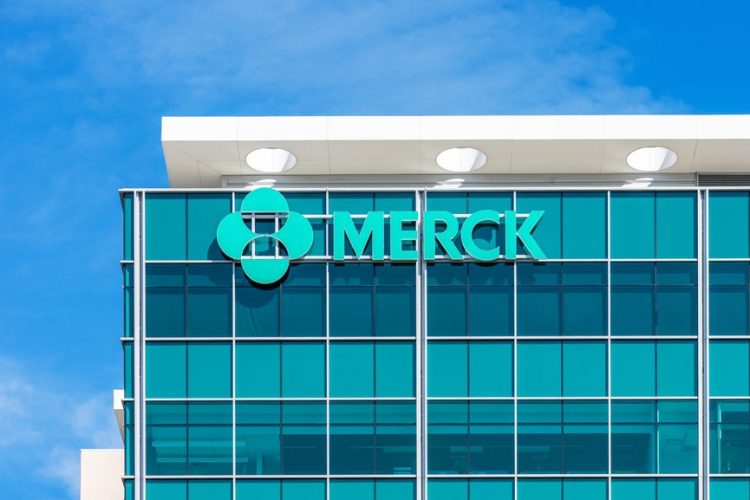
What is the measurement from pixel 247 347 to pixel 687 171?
54.5ft

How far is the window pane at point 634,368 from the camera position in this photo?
67.6 metres

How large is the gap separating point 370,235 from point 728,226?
11.7 m

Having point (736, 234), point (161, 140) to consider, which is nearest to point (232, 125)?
point (161, 140)

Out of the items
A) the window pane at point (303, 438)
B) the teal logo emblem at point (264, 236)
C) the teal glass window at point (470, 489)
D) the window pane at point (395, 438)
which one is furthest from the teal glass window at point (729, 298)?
the teal logo emblem at point (264, 236)

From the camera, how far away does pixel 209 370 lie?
67.7 metres

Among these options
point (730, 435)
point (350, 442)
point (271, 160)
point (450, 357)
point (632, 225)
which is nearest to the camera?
point (350, 442)

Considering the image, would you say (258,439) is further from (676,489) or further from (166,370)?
(676,489)

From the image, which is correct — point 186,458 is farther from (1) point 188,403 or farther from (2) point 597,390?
(2) point 597,390

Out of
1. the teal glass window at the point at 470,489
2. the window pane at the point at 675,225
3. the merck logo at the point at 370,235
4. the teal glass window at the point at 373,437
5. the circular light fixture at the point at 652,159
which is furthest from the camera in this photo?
the circular light fixture at the point at 652,159

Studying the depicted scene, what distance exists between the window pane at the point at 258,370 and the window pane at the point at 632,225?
11.5m

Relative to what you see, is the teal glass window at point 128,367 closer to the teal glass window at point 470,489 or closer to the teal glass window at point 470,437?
the teal glass window at point 470,437

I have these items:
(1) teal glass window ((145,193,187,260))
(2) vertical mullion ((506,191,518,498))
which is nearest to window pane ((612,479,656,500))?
(2) vertical mullion ((506,191,518,498))

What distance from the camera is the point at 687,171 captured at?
2852 inches

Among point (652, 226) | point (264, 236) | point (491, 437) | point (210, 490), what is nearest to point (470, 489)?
point (491, 437)
